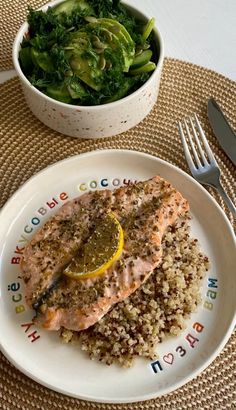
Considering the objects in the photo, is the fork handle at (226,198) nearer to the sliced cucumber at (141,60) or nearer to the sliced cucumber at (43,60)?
the sliced cucumber at (141,60)

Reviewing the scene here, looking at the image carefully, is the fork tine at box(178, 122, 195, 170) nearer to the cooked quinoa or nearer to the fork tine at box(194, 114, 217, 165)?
the fork tine at box(194, 114, 217, 165)

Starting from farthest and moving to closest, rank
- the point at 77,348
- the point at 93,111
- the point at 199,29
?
the point at 199,29, the point at 93,111, the point at 77,348

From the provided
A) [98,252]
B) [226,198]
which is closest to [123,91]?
[226,198]

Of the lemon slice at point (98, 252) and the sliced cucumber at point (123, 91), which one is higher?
the sliced cucumber at point (123, 91)

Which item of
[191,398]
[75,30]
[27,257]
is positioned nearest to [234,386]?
[191,398]

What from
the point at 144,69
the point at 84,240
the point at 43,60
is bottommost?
the point at 84,240

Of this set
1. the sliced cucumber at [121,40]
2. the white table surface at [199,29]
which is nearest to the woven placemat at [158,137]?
the white table surface at [199,29]

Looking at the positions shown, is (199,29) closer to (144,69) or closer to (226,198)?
(144,69)
